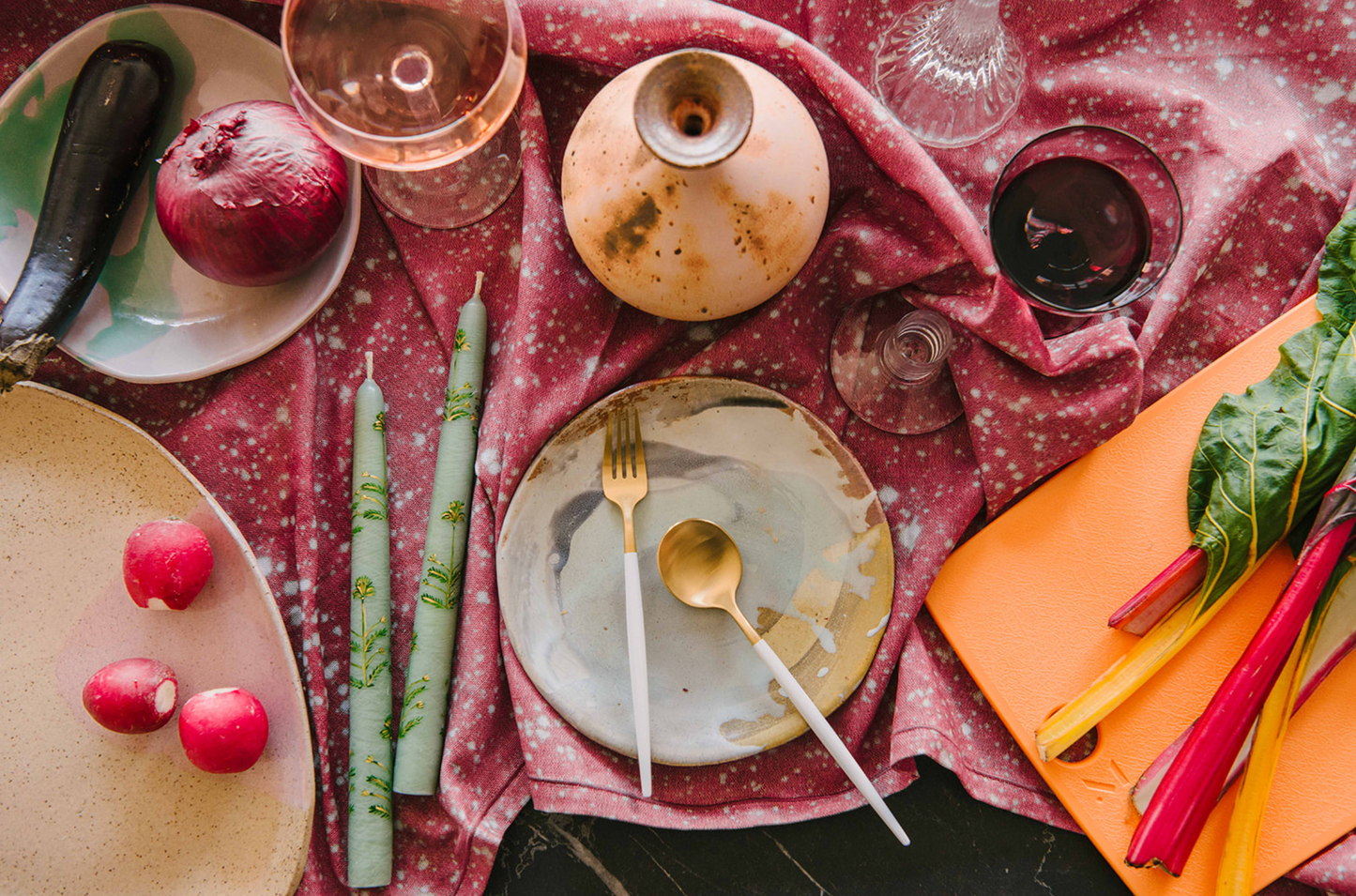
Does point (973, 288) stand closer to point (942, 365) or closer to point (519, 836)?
point (942, 365)

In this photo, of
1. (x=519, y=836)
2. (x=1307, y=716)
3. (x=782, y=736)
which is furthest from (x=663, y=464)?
(x=1307, y=716)

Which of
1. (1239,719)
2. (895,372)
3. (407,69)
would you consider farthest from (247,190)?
(1239,719)

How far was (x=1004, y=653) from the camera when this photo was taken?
78 centimetres

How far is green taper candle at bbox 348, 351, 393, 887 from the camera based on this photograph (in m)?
0.75

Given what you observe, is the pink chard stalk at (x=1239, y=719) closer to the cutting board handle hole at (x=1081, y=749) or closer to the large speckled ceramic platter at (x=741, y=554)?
the cutting board handle hole at (x=1081, y=749)

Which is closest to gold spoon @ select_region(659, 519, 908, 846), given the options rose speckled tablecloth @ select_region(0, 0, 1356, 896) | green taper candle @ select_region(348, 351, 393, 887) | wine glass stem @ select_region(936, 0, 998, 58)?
rose speckled tablecloth @ select_region(0, 0, 1356, 896)

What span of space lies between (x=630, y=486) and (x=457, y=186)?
0.34 meters

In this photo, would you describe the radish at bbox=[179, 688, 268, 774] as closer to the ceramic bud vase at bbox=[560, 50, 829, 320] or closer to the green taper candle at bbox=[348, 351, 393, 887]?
the green taper candle at bbox=[348, 351, 393, 887]

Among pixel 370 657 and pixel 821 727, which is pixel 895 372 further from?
pixel 370 657

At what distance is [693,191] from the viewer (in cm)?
59

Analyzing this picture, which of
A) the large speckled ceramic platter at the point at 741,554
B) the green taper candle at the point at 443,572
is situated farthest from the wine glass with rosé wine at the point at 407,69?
the large speckled ceramic platter at the point at 741,554

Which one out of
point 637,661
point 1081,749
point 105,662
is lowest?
point 105,662

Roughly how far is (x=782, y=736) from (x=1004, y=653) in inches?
8.8

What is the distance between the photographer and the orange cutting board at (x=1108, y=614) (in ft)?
2.47
